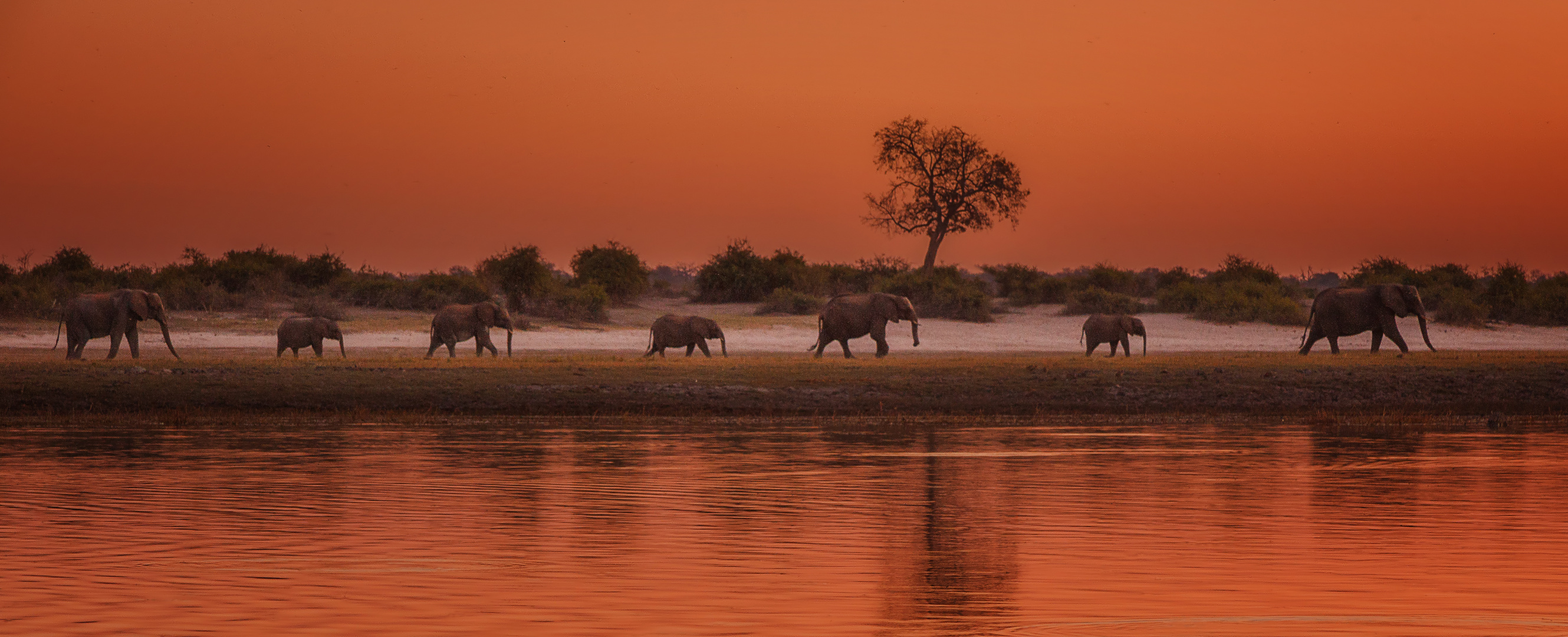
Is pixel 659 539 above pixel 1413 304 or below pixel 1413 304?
below

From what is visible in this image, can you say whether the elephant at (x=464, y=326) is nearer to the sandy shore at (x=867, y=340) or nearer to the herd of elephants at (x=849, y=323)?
the herd of elephants at (x=849, y=323)

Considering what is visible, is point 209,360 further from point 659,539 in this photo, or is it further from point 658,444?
point 659,539

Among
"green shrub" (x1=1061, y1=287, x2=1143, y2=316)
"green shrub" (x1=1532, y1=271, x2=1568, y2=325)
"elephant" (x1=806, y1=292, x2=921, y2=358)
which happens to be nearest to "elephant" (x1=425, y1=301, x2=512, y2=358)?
"elephant" (x1=806, y1=292, x2=921, y2=358)

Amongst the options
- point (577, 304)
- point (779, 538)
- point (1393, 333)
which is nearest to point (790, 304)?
point (577, 304)

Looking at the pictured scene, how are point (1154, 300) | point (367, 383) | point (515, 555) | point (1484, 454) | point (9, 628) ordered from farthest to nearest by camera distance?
1. point (1154, 300)
2. point (367, 383)
3. point (1484, 454)
4. point (515, 555)
5. point (9, 628)

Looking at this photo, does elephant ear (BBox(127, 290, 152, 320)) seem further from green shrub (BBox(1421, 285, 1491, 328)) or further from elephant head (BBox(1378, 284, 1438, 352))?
green shrub (BBox(1421, 285, 1491, 328))

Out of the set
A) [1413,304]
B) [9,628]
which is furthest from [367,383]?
[1413,304]

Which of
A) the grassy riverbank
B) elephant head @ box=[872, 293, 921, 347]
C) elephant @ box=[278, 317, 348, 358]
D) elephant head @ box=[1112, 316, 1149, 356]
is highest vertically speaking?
elephant head @ box=[872, 293, 921, 347]

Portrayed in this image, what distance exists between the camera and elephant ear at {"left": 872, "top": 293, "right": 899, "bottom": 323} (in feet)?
108

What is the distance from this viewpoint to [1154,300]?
198 feet

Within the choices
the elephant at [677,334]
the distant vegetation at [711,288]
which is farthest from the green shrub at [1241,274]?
the elephant at [677,334]

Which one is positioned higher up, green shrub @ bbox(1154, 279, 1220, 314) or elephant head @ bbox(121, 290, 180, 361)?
green shrub @ bbox(1154, 279, 1220, 314)

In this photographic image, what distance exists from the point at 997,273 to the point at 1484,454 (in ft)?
151

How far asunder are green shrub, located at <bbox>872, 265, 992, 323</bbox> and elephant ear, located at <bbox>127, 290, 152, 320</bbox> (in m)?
21.0
